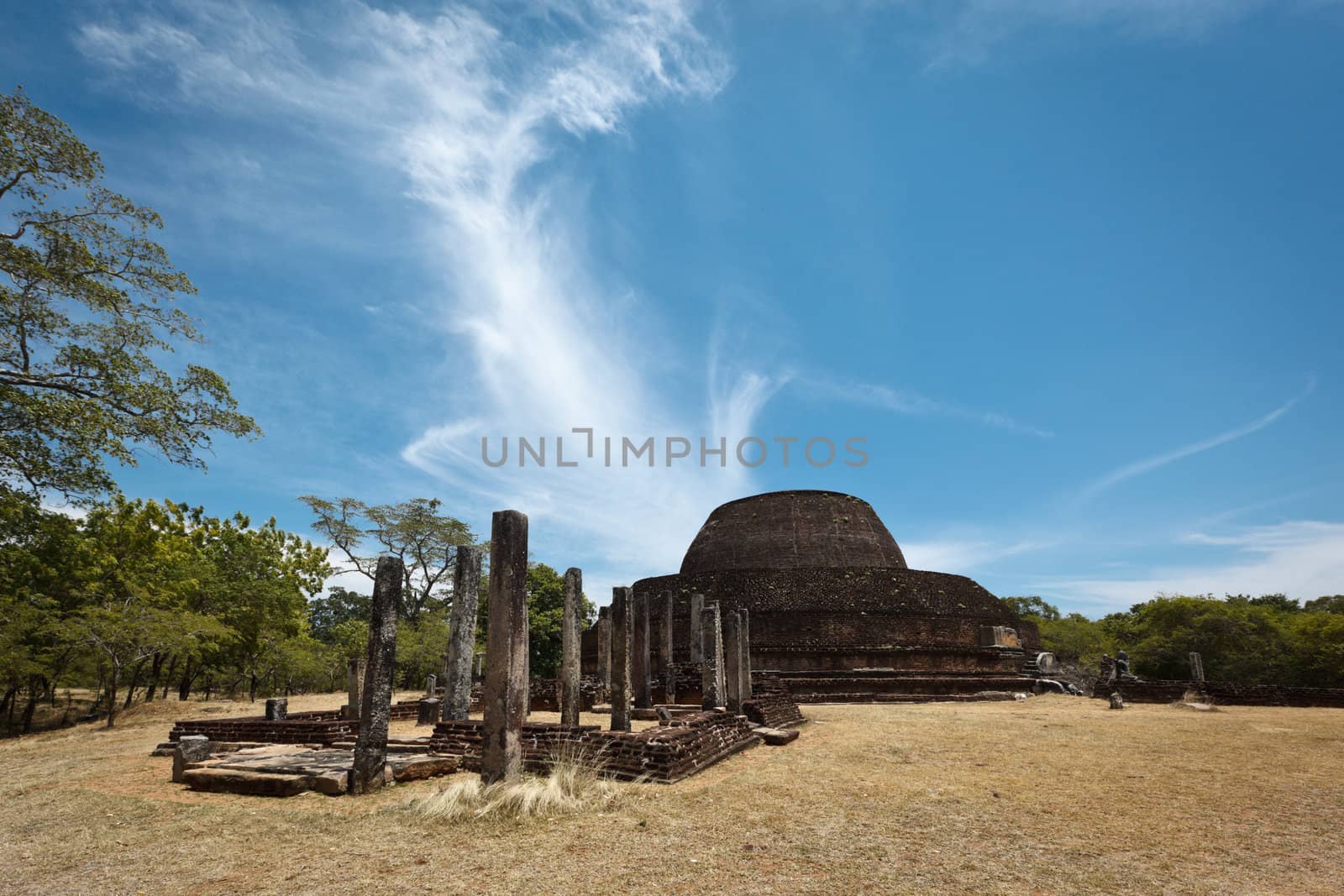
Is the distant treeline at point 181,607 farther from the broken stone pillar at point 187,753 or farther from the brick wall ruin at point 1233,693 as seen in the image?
the brick wall ruin at point 1233,693

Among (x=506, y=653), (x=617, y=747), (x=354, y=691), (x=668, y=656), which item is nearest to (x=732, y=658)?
(x=668, y=656)

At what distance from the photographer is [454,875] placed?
444cm

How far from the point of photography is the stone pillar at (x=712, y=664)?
47.8 feet

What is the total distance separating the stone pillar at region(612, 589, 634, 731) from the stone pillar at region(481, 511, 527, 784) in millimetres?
4176

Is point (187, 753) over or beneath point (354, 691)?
beneath

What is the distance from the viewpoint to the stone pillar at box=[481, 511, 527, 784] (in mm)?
7074

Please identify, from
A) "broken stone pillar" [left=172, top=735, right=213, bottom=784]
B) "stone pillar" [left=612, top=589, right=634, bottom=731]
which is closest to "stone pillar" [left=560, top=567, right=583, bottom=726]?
"stone pillar" [left=612, top=589, right=634, bottom=731]

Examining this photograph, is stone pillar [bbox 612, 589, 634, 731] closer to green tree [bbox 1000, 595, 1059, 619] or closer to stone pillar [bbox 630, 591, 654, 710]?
stone pillar [bbox 630, 591, 654, 710]

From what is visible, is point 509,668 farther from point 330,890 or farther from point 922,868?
point 922,868

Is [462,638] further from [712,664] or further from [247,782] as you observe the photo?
[712,664]

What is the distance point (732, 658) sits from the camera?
599 inches

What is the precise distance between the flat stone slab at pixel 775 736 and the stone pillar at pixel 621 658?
2163 mm

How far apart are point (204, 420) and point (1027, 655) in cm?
2876

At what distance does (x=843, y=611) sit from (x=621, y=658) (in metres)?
14.5
